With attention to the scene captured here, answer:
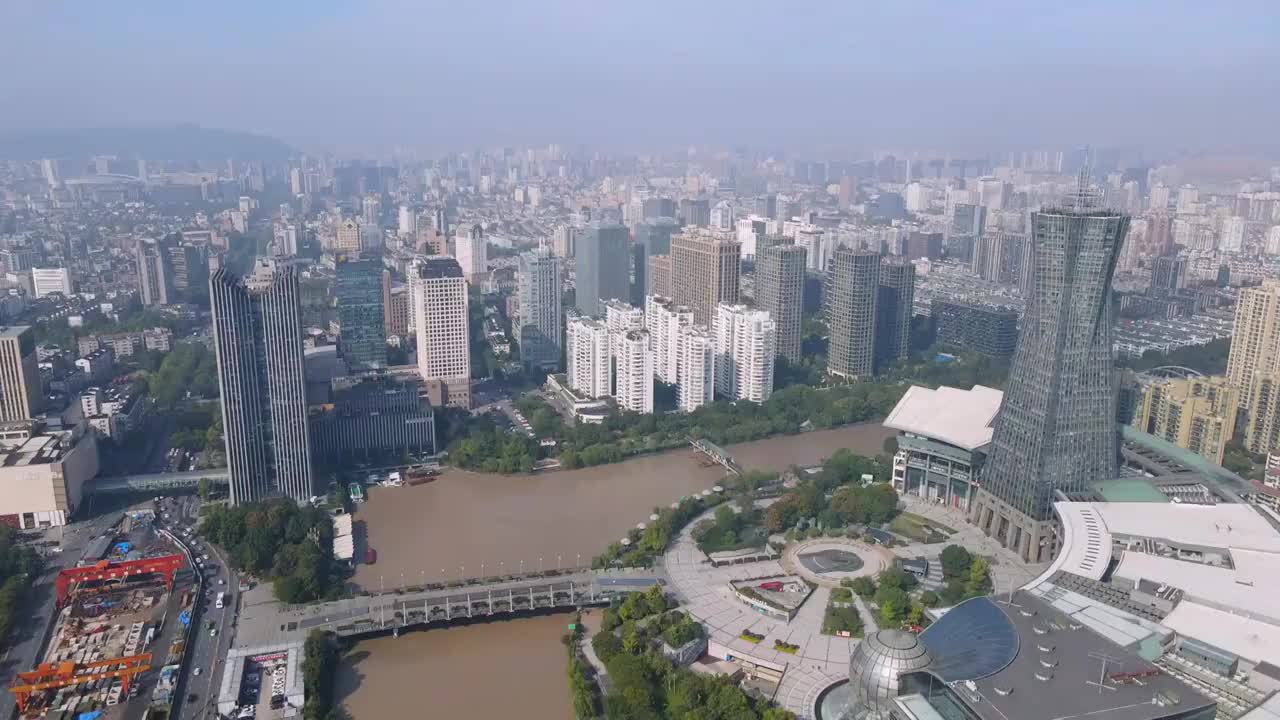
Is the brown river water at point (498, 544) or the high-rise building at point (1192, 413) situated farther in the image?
the high-rise building at point (1192, 413)

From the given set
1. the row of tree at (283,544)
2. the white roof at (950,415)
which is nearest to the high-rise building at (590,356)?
the white roof at (950,415)

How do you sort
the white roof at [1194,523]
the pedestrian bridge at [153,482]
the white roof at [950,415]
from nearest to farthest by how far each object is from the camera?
the white roof at [1194,523], the white roof at [950,415], the pedestrian bridge at [153,482]

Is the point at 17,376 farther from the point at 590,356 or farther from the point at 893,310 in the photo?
the point at 893,310

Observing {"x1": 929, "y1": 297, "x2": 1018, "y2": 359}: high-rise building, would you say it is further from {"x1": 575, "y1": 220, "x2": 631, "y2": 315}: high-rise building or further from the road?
the road

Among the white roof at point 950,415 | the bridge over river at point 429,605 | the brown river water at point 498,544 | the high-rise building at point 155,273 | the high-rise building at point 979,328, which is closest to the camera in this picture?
the brown river water at point 498,544

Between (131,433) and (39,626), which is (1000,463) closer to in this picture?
(39,626)

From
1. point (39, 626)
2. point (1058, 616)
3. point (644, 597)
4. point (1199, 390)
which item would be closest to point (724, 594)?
point (644, 597)

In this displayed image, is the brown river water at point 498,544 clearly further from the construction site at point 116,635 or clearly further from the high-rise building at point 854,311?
the high-rise building at point 854,311
